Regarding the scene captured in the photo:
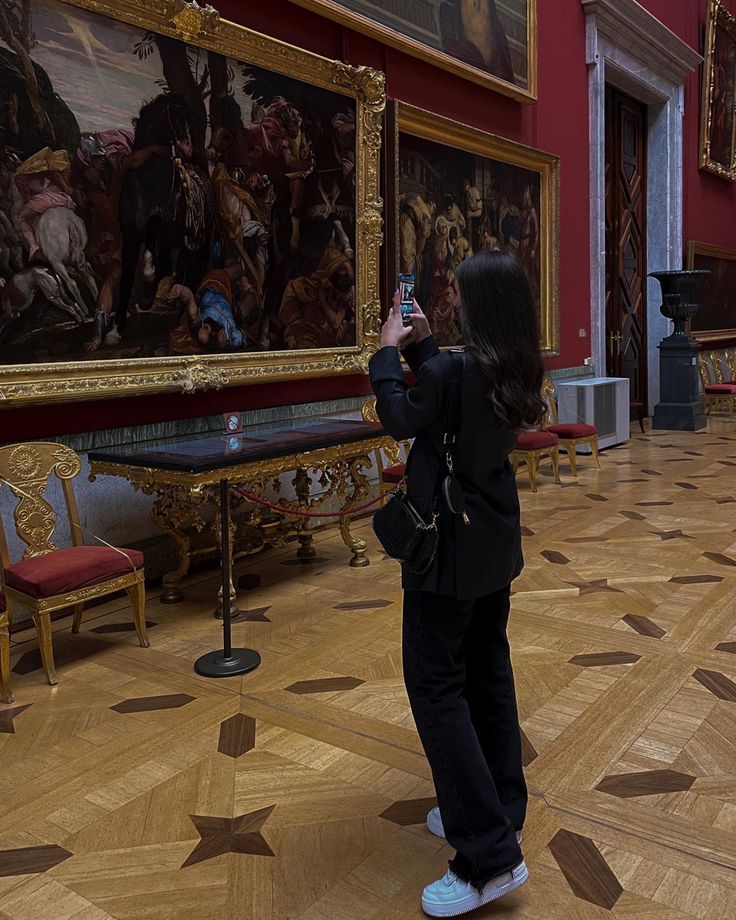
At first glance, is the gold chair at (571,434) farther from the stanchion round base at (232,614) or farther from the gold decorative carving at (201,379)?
the stanchion round base at (232,614)

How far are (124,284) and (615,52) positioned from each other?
385 inches

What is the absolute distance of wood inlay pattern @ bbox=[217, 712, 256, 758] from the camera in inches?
137

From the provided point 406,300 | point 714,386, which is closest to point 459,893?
point 406,300

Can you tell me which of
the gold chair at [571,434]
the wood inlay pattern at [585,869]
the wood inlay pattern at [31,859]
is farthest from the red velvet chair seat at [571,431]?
the wood inlay pattern at [31,859]

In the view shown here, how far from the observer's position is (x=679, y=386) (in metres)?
14.0

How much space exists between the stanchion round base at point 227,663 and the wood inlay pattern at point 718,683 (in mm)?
2099

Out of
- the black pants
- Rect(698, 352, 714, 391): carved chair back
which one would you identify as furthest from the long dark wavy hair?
Rect(698, 352, 714, 391): carved chair back

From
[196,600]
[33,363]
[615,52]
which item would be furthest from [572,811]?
[615,52]

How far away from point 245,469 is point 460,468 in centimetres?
285

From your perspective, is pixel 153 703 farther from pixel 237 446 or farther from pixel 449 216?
pixel 449 216

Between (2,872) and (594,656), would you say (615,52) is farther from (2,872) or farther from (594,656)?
(2,872)

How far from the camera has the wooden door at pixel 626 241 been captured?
14.0 metres

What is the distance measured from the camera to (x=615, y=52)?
41.1ft

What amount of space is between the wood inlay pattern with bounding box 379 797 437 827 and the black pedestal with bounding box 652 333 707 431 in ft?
38.8
